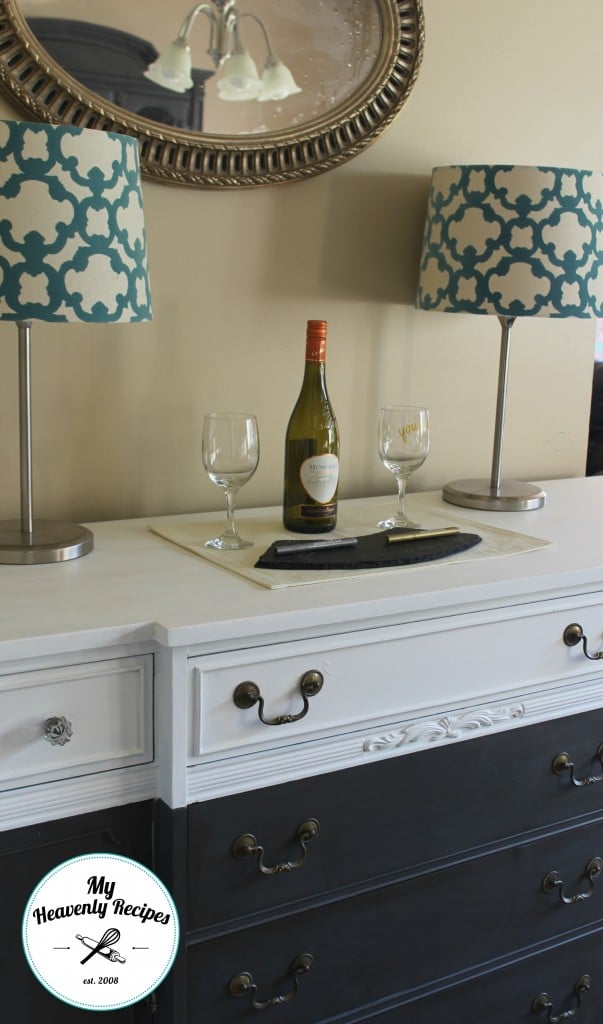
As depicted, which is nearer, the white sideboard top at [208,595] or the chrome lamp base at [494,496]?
the white sideboard top at [208,595]

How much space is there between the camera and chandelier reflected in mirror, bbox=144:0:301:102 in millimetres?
1514

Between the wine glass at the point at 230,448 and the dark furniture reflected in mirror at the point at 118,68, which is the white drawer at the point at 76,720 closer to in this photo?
the wine glass at the point at 230,448

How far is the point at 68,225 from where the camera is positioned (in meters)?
1.20

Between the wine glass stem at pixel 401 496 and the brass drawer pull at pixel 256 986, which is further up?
the wine glass stem at pixel 401 496

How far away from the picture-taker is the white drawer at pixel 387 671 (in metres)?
1.17

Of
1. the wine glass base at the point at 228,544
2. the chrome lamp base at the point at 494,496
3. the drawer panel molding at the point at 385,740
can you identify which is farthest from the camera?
the chrome lamp base at the point at 494,496

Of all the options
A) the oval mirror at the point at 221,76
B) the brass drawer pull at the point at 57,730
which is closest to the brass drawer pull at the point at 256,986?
the brass drawer pull at the point at 57,730

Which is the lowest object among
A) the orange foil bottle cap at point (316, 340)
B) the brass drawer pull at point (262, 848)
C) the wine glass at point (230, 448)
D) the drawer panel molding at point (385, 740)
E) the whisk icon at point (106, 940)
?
the whisk icon at point (106, 940)

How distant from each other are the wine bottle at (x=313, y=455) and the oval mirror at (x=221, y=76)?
348mm

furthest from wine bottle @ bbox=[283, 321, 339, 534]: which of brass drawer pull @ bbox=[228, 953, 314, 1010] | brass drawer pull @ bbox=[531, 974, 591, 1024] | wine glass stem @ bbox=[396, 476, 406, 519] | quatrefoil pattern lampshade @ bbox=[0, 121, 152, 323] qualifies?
brass drawer pull @ bbox=[531, 974, 591, 1024]

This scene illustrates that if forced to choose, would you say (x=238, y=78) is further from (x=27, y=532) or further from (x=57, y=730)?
(x=57, y=730)

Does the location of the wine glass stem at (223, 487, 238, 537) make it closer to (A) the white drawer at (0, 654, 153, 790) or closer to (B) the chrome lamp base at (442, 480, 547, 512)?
(A) the white drawer at (0, 654, 153, 790)

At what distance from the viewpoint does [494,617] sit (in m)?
1.36

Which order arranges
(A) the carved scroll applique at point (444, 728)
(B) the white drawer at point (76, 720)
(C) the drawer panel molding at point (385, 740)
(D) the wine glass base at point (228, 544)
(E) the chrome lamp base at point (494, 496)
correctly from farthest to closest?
(E) the chrome lamp base at point (494, 496) < (D) the wine glass base at point (228, 544) < (A) the carved scroll applique at point (444, 728) < (C) the drawer panel molding at point (385, 740) < (B) the white drawer at point (76, 720)
